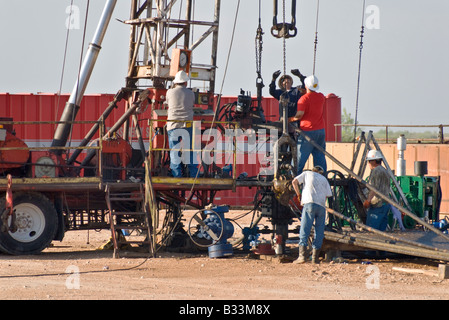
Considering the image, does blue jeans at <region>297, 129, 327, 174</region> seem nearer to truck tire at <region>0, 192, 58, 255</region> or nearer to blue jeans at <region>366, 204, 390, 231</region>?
blue jeans at <region>366, 204, 390, 231</region>

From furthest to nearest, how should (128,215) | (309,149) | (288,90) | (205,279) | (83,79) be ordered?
(83,79) → (128,215) → (288,90) → (309,149) → (205,279)

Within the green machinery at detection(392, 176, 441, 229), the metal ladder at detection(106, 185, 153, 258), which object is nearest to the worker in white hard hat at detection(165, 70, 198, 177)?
the metal ladder at detection(106, 185, 153, 258)

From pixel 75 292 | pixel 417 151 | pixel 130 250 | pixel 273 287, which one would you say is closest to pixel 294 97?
pixel 130 250

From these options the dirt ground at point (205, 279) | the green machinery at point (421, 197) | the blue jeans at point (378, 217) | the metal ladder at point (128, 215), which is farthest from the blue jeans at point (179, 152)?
the green machinery at point (421, 197)

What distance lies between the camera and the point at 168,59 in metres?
19.7

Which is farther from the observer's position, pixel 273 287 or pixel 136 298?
pixel 273 287

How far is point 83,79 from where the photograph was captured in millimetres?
19734

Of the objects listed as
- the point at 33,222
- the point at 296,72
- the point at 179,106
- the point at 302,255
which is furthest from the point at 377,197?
the point at 33,222

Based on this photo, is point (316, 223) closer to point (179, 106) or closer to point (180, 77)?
point (179, 106)

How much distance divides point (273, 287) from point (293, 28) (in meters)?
6.43

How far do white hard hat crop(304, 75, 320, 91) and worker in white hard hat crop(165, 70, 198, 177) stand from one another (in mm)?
2196

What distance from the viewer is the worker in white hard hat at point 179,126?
17875 mm

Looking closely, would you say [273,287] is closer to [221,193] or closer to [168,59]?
[168,59]

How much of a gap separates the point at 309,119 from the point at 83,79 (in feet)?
16.4
